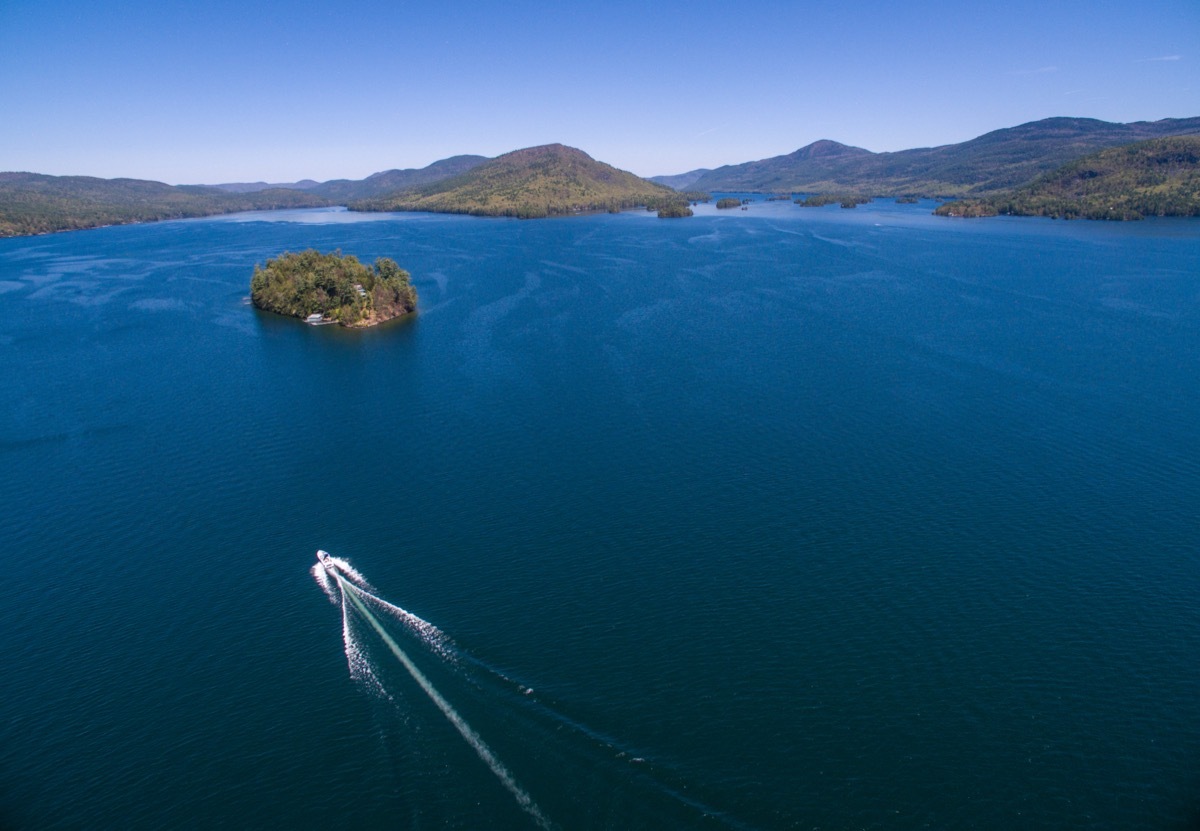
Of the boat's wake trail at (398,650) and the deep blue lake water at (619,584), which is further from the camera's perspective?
the deep blue lake water at (619,584)

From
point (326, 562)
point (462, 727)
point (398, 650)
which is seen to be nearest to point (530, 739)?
point (462, 727)

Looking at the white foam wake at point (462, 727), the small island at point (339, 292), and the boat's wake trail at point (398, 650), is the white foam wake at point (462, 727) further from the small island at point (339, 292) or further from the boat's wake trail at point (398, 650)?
the small island at point (339, 292)

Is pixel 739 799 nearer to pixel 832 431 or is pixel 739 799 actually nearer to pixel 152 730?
pixel 152 730

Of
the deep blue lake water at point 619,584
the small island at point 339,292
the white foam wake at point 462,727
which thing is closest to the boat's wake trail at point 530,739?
the white foam wake at point 462,727

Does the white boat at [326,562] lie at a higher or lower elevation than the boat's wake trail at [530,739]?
higher

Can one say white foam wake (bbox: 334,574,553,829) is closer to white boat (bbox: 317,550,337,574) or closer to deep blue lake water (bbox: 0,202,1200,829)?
deep blue lake water (bbox: 0,202,1200,829)

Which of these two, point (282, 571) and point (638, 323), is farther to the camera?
point (638, 323)

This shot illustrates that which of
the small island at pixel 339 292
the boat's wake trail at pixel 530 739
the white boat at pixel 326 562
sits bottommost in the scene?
the boat's wake trail at pixel 530 739

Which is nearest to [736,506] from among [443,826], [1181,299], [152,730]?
[443,826]
